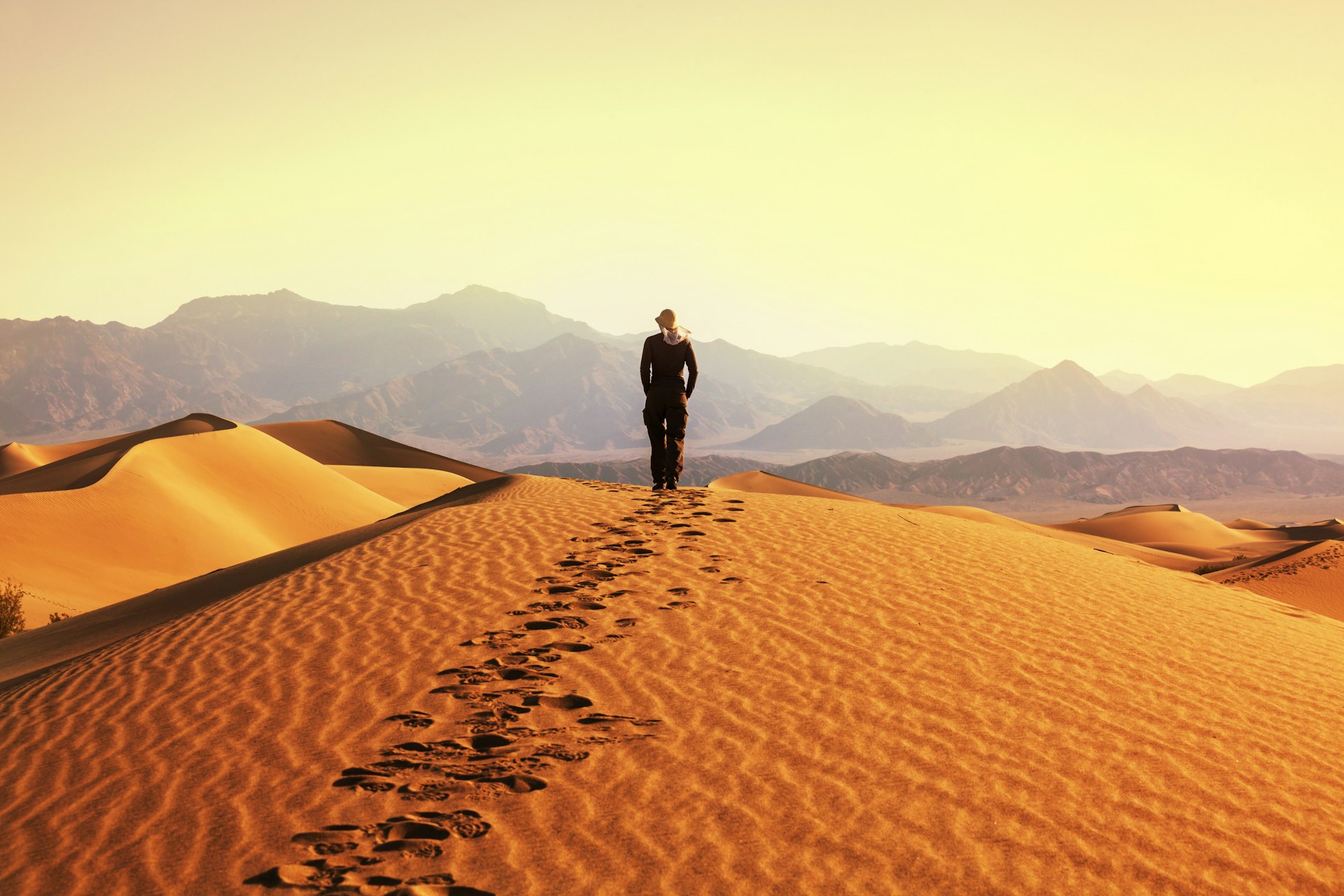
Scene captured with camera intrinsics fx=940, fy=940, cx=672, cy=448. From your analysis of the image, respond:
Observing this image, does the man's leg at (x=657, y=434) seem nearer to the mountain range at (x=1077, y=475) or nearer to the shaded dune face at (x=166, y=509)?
the shaded dune face at (x=166, y=509)

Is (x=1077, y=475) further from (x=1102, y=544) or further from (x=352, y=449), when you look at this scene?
(x=1102, y=544)

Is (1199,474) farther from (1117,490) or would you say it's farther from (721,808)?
(721,808)

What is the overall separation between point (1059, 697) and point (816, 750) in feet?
6.80

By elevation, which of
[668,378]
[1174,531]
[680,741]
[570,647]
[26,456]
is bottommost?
[1174,531]

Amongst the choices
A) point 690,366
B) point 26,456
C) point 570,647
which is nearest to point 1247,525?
point 690,366

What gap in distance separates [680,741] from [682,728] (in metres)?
0.19

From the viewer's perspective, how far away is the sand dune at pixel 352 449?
2260 inches

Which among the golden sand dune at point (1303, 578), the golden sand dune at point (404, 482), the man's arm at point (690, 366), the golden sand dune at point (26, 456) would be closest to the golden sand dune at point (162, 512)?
the golden sand dune at point (404, 482)

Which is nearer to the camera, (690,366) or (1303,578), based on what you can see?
(690,366)

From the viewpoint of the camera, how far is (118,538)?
2303cm

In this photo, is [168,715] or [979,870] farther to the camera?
[168,715]

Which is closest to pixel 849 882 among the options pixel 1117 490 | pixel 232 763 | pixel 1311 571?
pixel 232 763

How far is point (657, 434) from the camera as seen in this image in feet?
43.1

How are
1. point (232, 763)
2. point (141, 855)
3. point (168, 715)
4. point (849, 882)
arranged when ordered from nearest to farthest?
1. point (849, 882)
2. point (141, 855)
3. point (232, 763)
4. point (168, 715)
